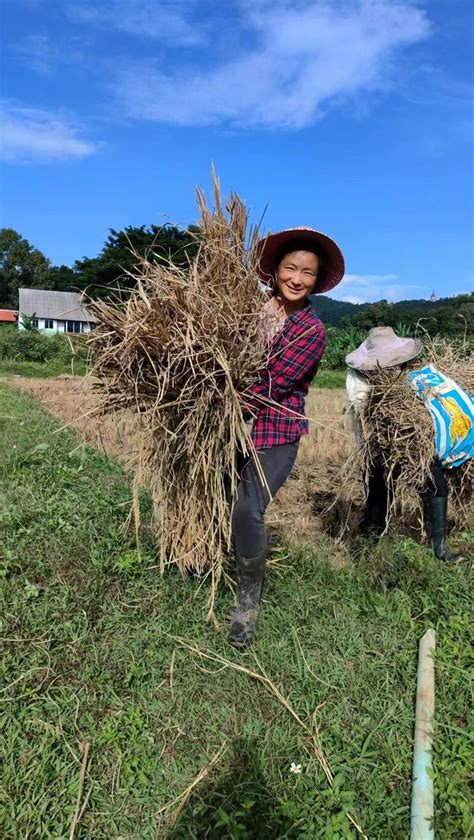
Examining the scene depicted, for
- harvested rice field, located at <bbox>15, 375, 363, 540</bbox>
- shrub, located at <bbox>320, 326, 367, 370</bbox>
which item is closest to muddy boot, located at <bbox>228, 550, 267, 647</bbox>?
harvested rice field, located at <bbox>15, 375, 363, 540</bbox>

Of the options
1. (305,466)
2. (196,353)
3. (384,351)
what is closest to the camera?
(196,353)

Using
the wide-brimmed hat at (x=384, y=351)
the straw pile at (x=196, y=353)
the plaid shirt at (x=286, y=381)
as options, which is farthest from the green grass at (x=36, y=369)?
the plaid shirt at (x=286, y=381)

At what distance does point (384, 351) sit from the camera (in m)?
3.26

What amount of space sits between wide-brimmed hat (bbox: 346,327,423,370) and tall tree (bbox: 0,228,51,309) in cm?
6144

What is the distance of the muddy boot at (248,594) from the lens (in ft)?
7.84

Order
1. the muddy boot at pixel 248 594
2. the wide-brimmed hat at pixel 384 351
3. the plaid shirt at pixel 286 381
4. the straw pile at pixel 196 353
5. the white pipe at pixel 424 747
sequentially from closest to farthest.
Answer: the white pipe at pixel 424 747
the straw pile at pixel 196 353
the plaid shirt at pixel 286 381
the muddy boot at pixel 248 594
the wide-brimmed hat at pixel 384 351

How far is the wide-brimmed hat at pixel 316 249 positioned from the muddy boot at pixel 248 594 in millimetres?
1217

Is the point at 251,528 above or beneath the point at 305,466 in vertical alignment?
above

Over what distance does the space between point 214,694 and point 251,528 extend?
64 centimetres

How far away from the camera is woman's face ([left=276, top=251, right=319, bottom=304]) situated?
239 cm

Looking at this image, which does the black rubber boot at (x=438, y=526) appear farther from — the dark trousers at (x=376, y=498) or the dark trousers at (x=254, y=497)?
the dark trousers at (x=254, y=497)

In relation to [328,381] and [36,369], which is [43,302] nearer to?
[36,369]

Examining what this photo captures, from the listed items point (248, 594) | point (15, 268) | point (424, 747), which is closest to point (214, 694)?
point (248, 594)

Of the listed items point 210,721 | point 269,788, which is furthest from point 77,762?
point 269,788
